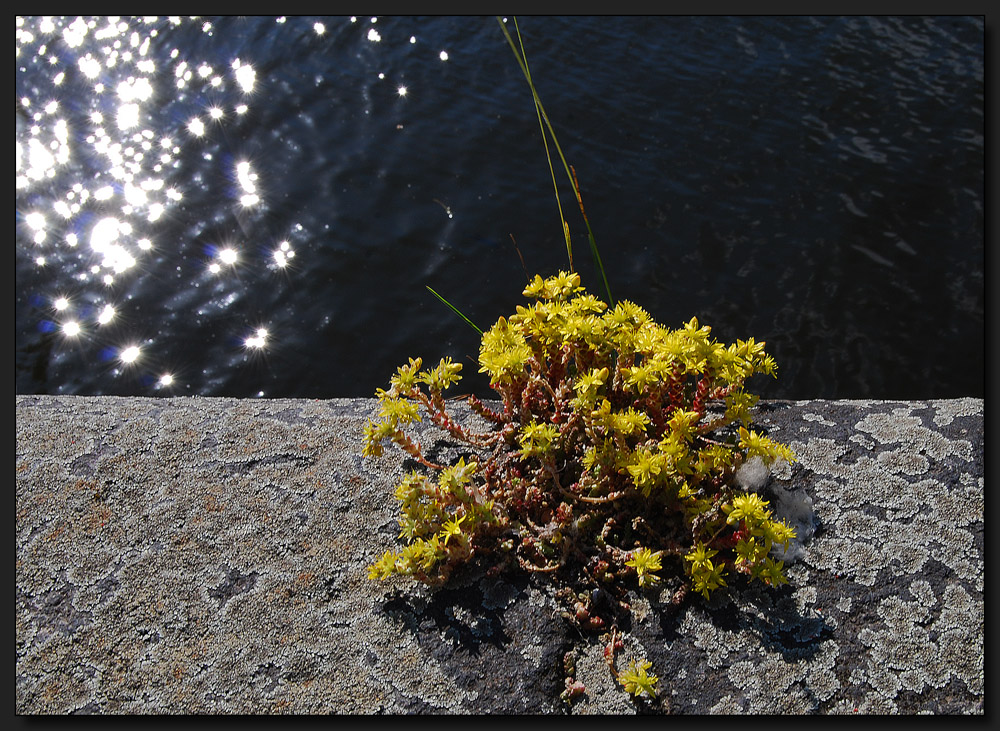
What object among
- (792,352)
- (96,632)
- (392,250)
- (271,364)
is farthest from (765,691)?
(392,250)

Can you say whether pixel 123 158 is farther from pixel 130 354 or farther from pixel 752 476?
pixel 752 476

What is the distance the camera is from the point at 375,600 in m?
2.77

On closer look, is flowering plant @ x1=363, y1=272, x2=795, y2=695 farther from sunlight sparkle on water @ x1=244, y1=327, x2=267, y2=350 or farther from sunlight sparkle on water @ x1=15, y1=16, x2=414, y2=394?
sunlight sparkle on water @ x1=15, y1=16, x2=414, y2=394

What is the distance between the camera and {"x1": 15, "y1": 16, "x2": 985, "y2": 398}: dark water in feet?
17.1

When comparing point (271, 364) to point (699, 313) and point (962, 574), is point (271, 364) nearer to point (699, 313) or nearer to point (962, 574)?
point (699, 313)

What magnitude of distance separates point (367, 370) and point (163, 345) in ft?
4.83

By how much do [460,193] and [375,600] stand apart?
423 cm

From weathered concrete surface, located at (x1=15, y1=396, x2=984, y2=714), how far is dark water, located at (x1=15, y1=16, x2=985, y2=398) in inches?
65.2

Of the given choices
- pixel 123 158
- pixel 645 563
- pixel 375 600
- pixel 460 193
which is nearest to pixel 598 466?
pixel 645 563

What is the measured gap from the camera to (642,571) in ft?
8.48

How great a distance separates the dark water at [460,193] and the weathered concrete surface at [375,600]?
1657 mm

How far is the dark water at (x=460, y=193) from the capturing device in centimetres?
523

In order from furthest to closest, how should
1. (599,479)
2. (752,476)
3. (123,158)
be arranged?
(123,158)
(752,476)
(599,479)

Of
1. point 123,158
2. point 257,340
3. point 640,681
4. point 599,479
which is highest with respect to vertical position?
point 123,158
